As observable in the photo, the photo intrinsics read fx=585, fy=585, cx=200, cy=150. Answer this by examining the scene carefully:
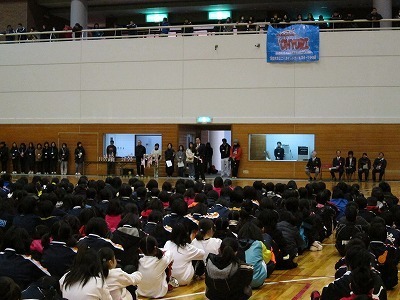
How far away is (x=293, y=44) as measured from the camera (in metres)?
25.3

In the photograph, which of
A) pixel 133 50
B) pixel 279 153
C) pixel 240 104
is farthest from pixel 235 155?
pixel 133 50

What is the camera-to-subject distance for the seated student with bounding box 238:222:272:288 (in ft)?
23.6

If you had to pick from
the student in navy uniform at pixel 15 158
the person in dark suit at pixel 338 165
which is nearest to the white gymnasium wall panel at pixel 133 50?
the student in navy uniform at pixel 15 158

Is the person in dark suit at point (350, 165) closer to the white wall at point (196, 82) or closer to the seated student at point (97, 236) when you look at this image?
the white wall at point (196, 82)

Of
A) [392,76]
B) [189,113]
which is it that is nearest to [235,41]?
[189,113]

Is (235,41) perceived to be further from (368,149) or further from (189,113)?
(368,149)

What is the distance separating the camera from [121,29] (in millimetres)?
27047

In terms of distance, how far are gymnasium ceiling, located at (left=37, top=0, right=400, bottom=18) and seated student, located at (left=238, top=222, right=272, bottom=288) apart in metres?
24.7

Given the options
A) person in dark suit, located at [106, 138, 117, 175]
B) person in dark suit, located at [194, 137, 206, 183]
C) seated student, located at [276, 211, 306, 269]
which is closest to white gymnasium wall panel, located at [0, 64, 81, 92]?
person in dark suit, located at [106, 138, 117, 175]

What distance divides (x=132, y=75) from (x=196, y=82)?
309 centimetres

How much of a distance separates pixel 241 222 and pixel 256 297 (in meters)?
1.40

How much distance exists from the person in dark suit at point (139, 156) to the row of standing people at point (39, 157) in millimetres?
2814

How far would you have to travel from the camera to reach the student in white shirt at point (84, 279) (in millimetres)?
5047

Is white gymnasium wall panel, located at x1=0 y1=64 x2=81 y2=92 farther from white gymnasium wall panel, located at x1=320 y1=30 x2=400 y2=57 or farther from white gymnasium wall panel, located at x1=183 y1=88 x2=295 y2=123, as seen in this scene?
white gymnasium wall panel, located at x1=320 y1=30 x2=400 y2=57
